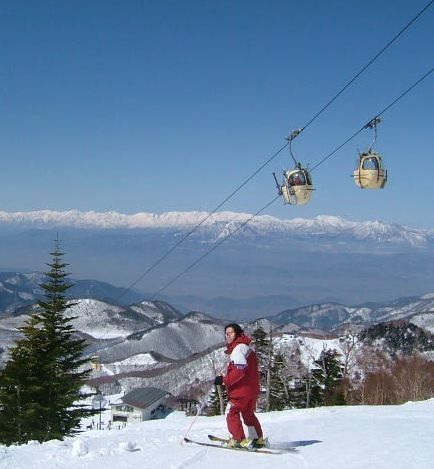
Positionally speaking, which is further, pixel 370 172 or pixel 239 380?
pixel 370 172

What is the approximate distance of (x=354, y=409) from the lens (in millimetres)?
14172

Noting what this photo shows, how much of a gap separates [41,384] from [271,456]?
1809 cm

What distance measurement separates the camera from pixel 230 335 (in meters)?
9.00

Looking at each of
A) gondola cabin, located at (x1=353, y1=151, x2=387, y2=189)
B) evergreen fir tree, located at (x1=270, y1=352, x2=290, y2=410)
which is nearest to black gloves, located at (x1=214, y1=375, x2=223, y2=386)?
gondola cabin, located at (x1=353, y1=151, x2=387, y2=189)

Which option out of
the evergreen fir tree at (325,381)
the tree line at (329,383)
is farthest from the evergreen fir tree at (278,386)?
the evergreen fir tree at (325,381)

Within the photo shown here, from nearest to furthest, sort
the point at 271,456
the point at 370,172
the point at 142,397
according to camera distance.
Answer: the point at 271,456 → the point at 370,172 → the point at 142,397

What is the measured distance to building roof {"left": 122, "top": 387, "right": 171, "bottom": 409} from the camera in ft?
314

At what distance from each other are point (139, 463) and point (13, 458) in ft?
6.49

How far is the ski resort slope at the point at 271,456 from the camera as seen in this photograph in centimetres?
780

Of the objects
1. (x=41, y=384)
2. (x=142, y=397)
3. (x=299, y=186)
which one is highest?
(x=299, y=186)

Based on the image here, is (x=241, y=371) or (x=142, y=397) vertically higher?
(x=241, y=371)

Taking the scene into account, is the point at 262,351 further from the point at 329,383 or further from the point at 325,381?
the point at 329,383

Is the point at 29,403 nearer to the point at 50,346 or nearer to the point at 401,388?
the point at 50,346

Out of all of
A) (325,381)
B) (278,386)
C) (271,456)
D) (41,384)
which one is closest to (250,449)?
(271,456)
